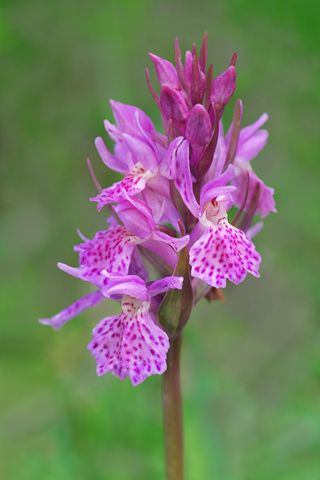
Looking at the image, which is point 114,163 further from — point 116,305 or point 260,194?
point 116,305

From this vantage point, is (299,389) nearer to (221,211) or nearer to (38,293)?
(221,211)

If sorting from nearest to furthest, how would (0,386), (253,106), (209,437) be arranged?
(209,437), (0,386), (253,106)

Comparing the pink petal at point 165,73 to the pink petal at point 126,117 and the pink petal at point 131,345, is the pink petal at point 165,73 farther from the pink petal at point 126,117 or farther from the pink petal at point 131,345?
the pink petal at point 131,345

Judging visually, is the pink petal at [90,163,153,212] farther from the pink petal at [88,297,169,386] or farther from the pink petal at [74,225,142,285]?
the pink petal at [88,297,169,386]

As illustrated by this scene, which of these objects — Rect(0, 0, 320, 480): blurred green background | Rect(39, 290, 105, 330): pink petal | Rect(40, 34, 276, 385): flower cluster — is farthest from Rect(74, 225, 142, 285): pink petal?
Rect(0, 0, 320, 480): blurred green background

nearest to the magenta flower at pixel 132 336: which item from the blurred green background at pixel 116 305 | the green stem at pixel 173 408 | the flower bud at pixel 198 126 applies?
the green stem at pixel 173 408

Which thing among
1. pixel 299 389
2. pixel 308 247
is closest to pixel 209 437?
pixel 299 389

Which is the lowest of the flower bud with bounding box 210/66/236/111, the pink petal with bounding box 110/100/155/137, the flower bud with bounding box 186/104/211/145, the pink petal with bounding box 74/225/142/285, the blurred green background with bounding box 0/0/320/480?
the blurred green background with bounding box 0/0/320/480
